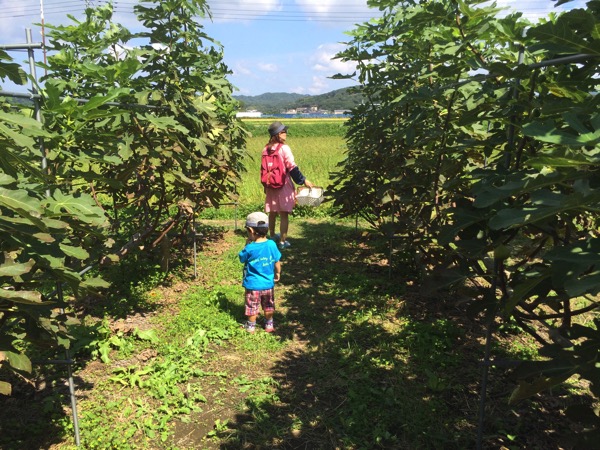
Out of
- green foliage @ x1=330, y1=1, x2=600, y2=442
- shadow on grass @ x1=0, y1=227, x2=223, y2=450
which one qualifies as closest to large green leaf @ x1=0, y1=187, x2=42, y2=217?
shadow on grass @ x1=0, y1=227, x2=223, y2=450

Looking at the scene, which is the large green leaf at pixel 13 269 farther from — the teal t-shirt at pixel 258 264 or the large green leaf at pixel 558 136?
the teal t-shirt at pixel 258 264

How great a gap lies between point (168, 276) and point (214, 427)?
114 inches

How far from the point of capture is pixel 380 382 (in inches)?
131

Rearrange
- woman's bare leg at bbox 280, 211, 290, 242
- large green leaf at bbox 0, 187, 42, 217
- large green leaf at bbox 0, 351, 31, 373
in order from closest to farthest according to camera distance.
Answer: large green leaf at bbox 0, 187, 42, 217 → large green leaf at bbox 0, 351, 31, 373 → woman's bare leg at bbox 280, 211, 290, 242

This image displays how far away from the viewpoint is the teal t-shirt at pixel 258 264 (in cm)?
417

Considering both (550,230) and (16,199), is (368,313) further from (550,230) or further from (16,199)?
(16,199)

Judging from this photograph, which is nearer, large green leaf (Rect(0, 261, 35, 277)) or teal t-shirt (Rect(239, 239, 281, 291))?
large green leaf (Rect(0, 261, 35, 277))

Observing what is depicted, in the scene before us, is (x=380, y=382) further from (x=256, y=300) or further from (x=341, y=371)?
(x=256, y=300)

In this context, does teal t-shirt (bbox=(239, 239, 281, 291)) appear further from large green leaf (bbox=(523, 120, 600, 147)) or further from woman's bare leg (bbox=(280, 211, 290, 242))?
large green leaf (bbox=(523, 120, 600, 147))

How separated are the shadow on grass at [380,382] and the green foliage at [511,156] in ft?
2.27

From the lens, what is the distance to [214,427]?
2936mm

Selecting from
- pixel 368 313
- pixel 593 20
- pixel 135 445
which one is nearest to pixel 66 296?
pixel 135 445

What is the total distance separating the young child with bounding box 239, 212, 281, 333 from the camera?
13.7ft

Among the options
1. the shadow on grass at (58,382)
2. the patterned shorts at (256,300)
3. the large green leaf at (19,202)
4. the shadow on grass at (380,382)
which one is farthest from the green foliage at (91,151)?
the shadow on grass at (380,382)
